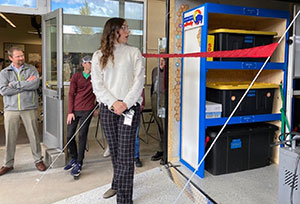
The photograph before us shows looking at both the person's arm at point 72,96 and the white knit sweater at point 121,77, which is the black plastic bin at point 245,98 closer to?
the white knit sweater at point 121,77

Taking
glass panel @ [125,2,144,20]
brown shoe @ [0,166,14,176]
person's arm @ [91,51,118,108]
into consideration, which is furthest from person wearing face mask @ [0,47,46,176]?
glass panel @ [125,2,144,20]

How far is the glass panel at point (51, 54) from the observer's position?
12.9 ft

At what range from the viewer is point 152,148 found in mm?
4633

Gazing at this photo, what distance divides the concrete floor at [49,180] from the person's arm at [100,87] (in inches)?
41.8

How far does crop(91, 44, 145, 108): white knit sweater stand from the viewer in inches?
93.0

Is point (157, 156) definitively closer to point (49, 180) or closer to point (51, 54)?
point (49, 180)

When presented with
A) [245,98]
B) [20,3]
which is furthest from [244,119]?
[20,3]

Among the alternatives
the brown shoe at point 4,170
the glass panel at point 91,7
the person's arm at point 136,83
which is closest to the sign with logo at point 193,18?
the person's arm at point 136,83

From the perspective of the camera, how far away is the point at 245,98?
10.7 ft

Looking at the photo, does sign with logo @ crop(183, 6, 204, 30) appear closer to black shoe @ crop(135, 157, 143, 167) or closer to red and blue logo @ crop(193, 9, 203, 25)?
red and blue logo @ crop(193, 9, 203, 25)

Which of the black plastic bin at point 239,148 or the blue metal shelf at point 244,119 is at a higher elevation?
the blue metal shelf at point 244,119

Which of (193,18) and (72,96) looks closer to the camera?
(193,18)

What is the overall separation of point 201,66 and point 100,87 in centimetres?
118

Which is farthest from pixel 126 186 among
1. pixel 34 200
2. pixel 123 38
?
pixel 123 38
